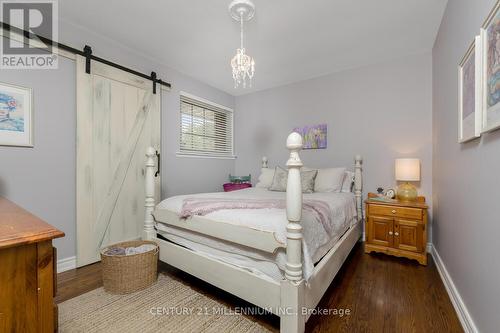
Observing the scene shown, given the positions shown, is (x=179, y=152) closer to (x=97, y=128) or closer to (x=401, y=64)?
(x=97, y=128)

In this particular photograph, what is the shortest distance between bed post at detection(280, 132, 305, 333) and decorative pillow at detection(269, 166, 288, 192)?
170cm

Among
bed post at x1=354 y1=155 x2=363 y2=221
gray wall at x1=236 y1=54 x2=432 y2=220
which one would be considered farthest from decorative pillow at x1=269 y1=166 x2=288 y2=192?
bed post at x1=354 y1=155 x2=363 y2=221

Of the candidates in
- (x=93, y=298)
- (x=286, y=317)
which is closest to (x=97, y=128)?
(x=93, y=298)

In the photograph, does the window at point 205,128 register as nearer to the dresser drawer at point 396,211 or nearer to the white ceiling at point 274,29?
the white ceiling at point 274,29

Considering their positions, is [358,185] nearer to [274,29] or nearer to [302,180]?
[302,180]

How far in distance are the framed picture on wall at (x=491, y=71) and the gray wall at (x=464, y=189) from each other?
0.08 meters

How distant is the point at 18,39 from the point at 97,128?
903 millimetres

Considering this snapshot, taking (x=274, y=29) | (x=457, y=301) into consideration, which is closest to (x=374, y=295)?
(x=457, y=301)

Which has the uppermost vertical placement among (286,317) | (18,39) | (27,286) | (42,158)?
(18,39)

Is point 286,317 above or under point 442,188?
under

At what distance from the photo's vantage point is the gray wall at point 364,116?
2.72m

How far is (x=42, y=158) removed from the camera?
2.05 m

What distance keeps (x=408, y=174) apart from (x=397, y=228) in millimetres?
610

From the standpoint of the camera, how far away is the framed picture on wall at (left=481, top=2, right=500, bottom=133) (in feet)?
3.53
